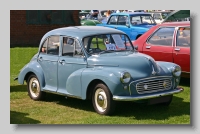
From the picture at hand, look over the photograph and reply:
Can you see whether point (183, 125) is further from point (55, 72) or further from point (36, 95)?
point (36, 95)

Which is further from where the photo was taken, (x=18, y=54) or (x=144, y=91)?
(x=18, y=54)

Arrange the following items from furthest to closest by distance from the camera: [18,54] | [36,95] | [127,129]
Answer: [18,54] → [36,95] → [127,129]

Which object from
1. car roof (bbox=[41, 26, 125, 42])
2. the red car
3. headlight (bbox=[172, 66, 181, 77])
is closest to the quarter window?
car roof (bbox=[41, 26, 125, 42])

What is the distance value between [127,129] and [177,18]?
12.2m

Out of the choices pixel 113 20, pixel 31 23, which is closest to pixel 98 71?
pixel 113 20

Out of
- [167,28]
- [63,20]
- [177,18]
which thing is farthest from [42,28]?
[167,28]

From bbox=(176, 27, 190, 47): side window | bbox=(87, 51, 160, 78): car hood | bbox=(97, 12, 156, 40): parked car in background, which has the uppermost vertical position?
bbox=(97, 12, 156, 40): parked car in background

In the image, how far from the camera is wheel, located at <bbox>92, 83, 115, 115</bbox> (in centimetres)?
703

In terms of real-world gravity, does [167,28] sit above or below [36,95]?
above

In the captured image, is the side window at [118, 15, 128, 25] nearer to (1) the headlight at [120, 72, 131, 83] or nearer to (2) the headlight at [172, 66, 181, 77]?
(2) the headlight at [172, 66, 181, 77]

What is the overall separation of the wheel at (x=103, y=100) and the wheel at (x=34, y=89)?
1638 mm

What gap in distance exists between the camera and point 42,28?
64.8ft

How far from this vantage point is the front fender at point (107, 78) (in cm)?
686

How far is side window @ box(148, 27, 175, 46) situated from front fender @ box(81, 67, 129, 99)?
3.08 meters
